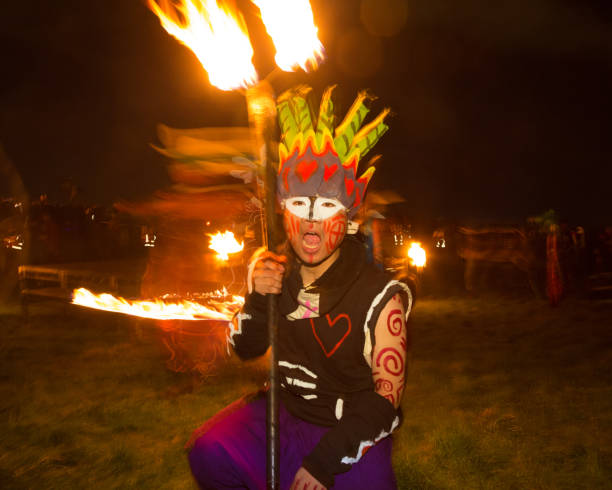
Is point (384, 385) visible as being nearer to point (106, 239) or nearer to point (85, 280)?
point (85, 280)

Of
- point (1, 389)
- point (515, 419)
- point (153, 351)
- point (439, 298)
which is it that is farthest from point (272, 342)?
point (439, 298)

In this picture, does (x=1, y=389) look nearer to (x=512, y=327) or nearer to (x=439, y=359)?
(x=439, y=359)

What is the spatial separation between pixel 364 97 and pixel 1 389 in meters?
6.23

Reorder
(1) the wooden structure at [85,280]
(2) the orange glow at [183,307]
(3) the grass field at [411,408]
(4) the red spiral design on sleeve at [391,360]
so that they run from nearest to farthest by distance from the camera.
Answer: (4) the red spiral design on sleeve at [391,360] → (3) the grass field at [411,408] → (2) the orange glow at [183,307] → (1) the wooden structure at [85,280]

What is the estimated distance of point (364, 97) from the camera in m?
2.85

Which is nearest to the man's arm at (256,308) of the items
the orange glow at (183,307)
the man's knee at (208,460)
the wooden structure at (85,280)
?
the man's knee at (208,460)

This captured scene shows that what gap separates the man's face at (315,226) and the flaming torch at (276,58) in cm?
24

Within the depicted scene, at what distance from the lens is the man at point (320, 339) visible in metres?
1.94

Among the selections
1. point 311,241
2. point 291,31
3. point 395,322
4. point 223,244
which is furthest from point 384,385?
point 223,244

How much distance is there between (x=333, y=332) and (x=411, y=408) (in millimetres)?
3783

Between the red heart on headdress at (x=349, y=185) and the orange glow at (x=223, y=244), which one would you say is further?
the orange glow at (x=223, y=244)

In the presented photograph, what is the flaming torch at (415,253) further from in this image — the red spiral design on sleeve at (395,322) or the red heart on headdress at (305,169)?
the red spiral design on sleeve at (395,322)

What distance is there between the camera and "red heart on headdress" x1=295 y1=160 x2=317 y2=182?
8.35ft

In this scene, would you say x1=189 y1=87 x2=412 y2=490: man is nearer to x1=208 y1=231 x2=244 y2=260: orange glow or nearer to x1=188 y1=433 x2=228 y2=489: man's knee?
x1=188 y1=433 x2=228 y2=489: man's knee
